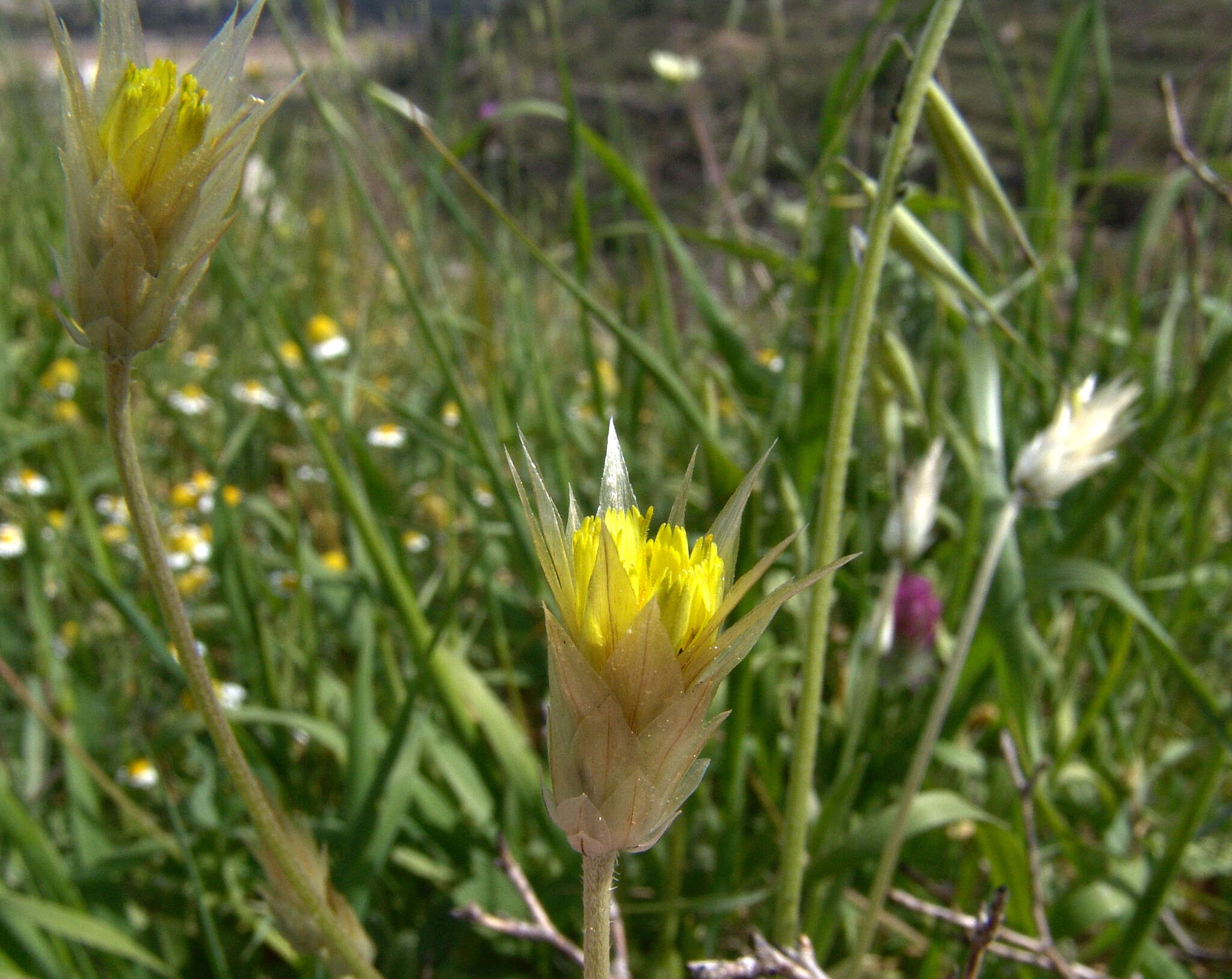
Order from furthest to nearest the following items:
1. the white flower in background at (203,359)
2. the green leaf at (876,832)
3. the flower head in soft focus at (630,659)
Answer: the white flower in background at (203,359) < the green leaf at (876,832) < the flower head in soft focus at (630,659)

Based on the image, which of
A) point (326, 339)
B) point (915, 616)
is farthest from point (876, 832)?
point (326, 339)

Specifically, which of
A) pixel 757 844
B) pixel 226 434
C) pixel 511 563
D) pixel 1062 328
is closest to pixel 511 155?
pixel 226 434

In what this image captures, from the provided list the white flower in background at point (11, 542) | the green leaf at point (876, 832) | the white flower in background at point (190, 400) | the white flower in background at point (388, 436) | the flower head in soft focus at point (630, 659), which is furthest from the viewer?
the white flower in background at point (190, 400)

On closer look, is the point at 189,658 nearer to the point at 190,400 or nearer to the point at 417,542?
the point at 417,542

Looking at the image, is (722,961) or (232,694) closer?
(722,961)

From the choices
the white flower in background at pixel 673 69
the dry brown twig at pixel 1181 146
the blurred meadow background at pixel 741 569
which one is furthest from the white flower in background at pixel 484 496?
the dry brown twig at pixel 1181 146

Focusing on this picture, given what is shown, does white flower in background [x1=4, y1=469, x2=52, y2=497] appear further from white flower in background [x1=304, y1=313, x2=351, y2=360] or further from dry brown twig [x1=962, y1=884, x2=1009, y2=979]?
dry brown twig [x1=962, y1=884, x2=1009, y2=979]

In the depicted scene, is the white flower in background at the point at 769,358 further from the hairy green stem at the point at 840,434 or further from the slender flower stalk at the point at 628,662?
the slender flower stalk at the point at 628,662
